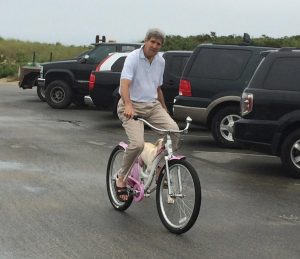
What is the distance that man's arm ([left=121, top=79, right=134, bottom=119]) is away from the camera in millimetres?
5758

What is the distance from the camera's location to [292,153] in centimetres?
855

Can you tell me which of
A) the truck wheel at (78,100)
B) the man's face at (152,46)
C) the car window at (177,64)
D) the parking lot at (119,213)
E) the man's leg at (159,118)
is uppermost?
the man's face at (152,46)

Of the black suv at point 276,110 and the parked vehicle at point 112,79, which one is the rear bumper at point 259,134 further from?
the parked vehicle at point 112,79

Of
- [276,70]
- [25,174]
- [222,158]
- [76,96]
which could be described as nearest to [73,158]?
[25,174]

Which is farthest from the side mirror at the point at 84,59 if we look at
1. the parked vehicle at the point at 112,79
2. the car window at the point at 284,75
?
the car window at the point at 284,75

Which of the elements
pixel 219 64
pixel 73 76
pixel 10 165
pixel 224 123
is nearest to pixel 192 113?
pixel 224 123

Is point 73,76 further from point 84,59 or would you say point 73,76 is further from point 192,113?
point 192,113

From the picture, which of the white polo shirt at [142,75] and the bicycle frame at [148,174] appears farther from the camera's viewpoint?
the white polo shirt at [142,75]

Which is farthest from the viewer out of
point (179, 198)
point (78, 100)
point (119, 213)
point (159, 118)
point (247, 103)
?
point (78, 100)

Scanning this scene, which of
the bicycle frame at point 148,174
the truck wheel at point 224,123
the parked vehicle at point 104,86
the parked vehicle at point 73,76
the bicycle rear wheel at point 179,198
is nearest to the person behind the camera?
the bicycle rear wheel at point 179,198

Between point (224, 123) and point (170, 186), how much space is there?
5.86 m

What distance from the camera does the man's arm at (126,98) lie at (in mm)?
5758

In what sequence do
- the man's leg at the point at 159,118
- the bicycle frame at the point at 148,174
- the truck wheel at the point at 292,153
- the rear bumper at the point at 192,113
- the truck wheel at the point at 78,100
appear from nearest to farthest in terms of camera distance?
the bicycle frame at the point at 148,174, the man's leg at the point at 159,118, the truck wheel at the point at 292,153, the rear bumper at the point at 192,113, the truck wheel at the point at 78,100

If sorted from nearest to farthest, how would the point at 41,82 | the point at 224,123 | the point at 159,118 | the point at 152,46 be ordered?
the point at 152,46 < the point at 159,118 < the point at 224,123 < the point at 41,82
